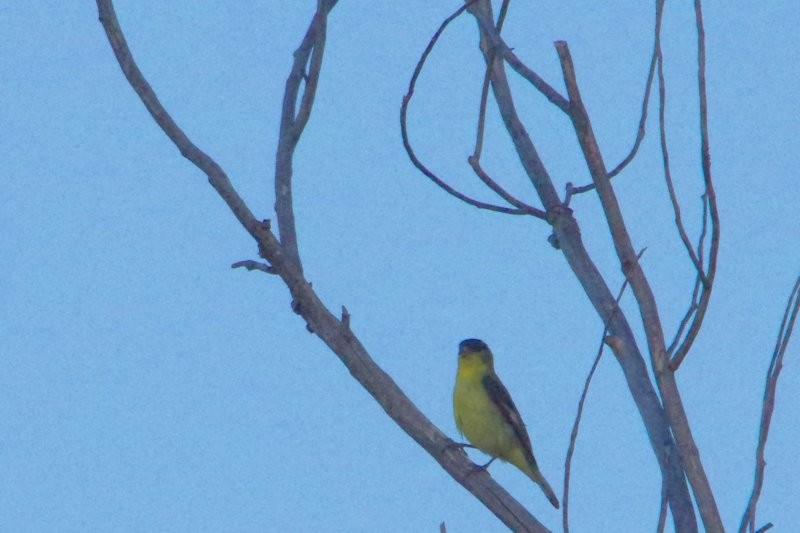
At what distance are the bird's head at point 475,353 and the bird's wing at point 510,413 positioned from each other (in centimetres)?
42

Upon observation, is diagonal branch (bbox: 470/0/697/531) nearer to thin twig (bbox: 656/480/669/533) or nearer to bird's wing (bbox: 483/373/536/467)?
thin twig (bbox: 656/480/669/533)

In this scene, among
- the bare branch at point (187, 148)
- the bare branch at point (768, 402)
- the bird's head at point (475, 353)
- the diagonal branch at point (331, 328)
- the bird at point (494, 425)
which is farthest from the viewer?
the bird's head at point (475, 353)

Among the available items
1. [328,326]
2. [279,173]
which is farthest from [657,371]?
[279,173]

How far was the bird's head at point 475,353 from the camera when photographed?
9.42 m

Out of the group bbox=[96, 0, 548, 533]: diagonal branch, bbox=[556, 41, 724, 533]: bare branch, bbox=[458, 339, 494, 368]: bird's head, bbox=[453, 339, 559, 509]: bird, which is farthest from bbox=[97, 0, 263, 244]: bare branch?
bbox=[458, 339, 494, 368]: bird's head

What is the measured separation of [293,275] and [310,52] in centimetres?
109

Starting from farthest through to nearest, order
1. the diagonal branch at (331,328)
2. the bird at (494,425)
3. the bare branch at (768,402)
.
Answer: the bird at (494,425) < the diagonal branch at (331,328) < the bare branch at (768,402)

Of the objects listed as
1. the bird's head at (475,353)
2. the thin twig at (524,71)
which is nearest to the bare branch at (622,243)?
the thin twig at (524,71)

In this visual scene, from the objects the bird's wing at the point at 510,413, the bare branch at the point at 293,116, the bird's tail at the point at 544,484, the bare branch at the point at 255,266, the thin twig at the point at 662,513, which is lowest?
the thin twig at the point at 662,513

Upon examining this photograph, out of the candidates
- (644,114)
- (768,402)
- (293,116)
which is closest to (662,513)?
(768,402)

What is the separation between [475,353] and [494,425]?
3.08 ft

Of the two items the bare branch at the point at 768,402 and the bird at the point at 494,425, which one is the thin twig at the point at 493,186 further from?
the bird at the point at 494,425

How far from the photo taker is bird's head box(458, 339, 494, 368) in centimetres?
942

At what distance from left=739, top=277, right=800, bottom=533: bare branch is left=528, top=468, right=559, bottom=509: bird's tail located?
220 inches
